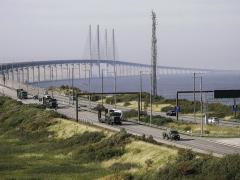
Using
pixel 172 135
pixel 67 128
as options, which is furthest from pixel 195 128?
pixel 67 128

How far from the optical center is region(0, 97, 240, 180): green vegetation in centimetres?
4541

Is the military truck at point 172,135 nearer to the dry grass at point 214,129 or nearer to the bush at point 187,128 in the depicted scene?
the dry grass at point 214,129

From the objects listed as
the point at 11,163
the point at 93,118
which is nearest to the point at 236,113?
the point at 93,118

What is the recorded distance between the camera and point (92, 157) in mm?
64438

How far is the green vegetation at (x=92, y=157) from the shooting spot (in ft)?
149

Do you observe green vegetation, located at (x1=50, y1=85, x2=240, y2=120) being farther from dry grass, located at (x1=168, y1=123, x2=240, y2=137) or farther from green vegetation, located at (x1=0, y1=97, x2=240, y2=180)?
green vegetation, located at (x1=0, y1=97, x2=240, y2=180)

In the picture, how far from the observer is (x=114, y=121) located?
86312 mm

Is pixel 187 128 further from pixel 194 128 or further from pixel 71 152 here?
pixel 71 152

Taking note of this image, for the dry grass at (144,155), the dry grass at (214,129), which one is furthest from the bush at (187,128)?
the dry grass at (144,155)

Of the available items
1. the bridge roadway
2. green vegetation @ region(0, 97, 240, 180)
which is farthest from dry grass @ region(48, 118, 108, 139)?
the bridge roadway

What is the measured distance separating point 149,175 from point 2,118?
69.4m

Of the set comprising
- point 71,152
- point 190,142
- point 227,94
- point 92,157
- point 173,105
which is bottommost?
point 71,152

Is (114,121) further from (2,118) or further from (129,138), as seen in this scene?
(2,118)

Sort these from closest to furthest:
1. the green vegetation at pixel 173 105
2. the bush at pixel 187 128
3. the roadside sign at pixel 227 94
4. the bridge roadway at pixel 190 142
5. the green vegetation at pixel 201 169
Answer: the green vegetation at pixel 201 169 → the bridge roadway at pixel 190 142 → the bush at pixel 187 128 → the roadside sign at pixel 227 94 → the green vegetation at pixel 173 105
